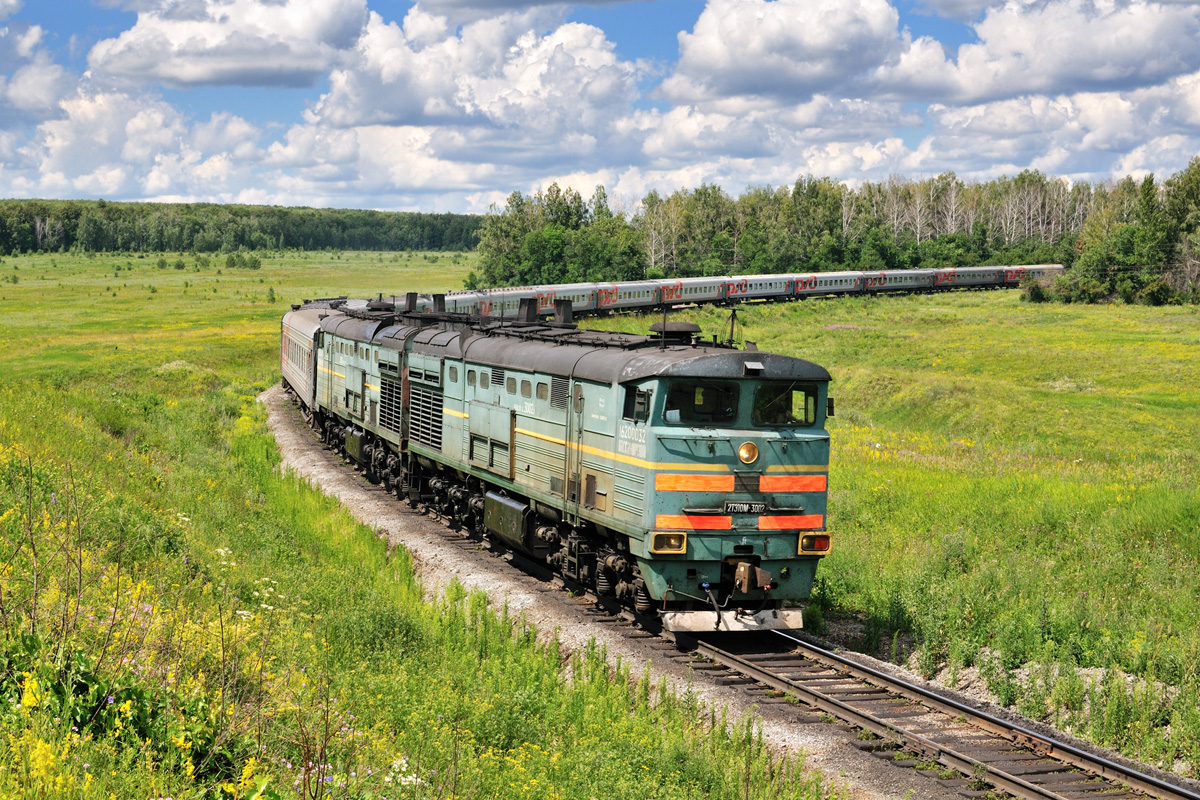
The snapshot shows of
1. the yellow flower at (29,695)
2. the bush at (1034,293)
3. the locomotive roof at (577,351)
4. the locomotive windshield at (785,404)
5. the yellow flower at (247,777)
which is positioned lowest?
the yellow flower at (247,777)

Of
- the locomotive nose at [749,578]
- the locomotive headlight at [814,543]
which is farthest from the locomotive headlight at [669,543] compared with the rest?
the locomotive headlight at [814,543]

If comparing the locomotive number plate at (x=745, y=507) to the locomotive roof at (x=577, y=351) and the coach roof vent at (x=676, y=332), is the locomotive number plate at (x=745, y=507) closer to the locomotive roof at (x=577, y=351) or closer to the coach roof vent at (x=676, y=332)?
the locomotive roof at (x=577, y=351)

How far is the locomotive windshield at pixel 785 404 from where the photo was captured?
47.1 feet

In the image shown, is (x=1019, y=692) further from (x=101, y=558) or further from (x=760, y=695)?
(x=101, y=558)

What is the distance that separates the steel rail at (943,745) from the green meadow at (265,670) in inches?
49.0

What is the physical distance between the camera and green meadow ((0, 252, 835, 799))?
7.07 metres

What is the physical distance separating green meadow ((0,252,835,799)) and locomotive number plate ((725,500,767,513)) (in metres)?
2.71

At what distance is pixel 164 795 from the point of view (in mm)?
6383

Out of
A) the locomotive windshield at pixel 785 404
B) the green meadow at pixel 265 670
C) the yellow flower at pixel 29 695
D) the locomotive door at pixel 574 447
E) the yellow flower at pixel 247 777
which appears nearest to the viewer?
the yellow flower at pixel 247 777

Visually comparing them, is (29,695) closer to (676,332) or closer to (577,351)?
(577,351)

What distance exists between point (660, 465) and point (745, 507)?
142 centimetres

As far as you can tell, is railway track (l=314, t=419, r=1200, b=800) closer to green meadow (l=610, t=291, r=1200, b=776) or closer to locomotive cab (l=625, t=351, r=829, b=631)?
locomotive cab (l=625, t=351, r=829, b=631)

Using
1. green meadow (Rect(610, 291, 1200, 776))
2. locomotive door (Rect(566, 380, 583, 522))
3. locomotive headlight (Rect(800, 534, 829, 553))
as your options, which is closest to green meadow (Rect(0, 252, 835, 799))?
locomotive door (Rect(566, 380, 583, 522))

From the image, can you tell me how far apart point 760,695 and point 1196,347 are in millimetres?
56156
